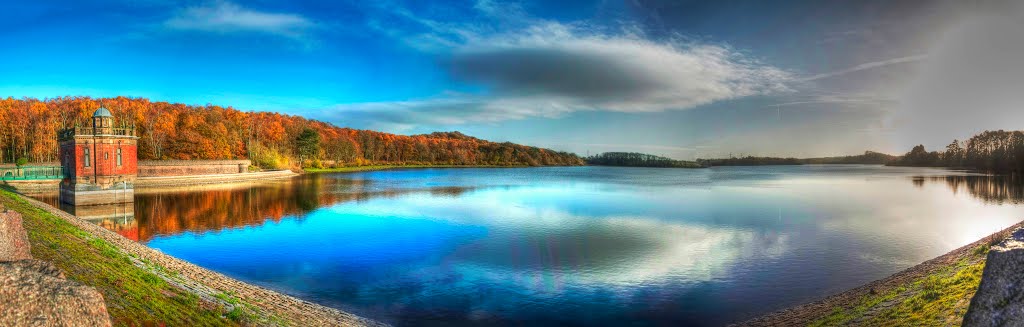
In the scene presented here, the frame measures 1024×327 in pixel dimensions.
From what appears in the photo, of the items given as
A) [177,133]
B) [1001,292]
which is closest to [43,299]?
[1001,292]

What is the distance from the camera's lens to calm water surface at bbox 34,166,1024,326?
12.1 metres

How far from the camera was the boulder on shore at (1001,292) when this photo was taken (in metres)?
4.91

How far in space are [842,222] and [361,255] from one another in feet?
77.6

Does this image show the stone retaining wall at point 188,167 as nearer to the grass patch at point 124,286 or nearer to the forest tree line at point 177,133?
the forest tree line at point 177,133

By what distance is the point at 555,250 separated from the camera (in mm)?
18500

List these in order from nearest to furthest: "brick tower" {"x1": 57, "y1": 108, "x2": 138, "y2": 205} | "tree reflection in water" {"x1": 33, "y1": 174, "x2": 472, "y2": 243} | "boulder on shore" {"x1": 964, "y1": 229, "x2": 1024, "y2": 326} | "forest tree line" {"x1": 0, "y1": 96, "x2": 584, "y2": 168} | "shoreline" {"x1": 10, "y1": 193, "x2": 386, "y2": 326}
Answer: "boulder on shore" {"x1": 964, "y1": 229, "x2": 1024, "y2": 326} < "shoreline" {"x1": 10, "y1": 193, "x2": 386, "y2": 326} < "tree reflection in water" {"x1": 33, "y1": 174, "x2": 472, "y2": 243} < "brick tower" {"x1": 57, "y1": 108, "x2": 138, "y2": 205} < "forest tree line" {"x1": 0, "y1": 96, "x2": 584, "y2": 168}

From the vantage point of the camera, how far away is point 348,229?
23688 millimetres

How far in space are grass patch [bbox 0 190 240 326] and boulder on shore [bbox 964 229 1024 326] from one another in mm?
9721

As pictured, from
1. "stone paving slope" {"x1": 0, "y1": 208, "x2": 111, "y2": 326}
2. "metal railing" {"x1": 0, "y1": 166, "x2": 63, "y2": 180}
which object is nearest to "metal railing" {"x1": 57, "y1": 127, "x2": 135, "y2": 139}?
"metal railing" {"x1": 0, "y1": 166, "x2": 63, "y2": 180}

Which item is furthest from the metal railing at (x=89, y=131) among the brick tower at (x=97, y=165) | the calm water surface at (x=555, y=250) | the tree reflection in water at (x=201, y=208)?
the calm water surface at (x=555, y=250)

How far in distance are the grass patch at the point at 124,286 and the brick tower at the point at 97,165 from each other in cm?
2413

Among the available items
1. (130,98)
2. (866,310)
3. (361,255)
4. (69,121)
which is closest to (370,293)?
(361,255)

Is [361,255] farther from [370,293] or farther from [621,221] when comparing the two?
[621,221]

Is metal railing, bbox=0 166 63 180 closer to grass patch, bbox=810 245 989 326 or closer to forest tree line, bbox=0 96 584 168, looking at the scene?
forest tree line, bbox=0 96 584 168
